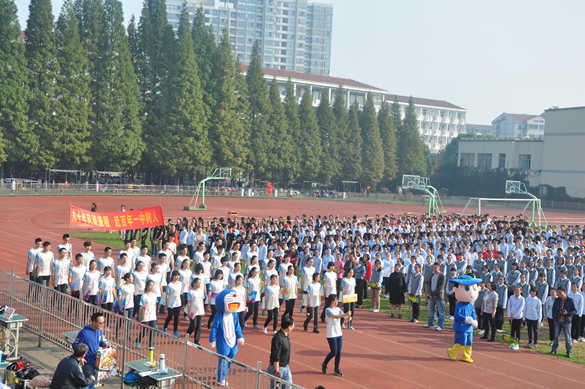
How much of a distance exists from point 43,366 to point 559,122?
6655 centimetres

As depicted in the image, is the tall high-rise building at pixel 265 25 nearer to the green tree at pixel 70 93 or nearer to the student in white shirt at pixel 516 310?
the green tree at pixel 70 93

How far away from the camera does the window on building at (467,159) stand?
73.8 m

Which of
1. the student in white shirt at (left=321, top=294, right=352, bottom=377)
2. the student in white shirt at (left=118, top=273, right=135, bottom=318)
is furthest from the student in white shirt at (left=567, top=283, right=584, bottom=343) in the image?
the student in white shirt at (left=118, top=273, right=135, bottom=318)

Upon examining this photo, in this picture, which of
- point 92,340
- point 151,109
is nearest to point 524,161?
point 151,109

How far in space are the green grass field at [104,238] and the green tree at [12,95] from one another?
21.5 metres

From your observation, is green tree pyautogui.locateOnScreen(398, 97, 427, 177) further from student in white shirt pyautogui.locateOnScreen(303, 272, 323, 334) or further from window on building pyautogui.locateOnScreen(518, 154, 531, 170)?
student in white shirt pyautogui.locateOnScreen(303, 272, 323, 334)

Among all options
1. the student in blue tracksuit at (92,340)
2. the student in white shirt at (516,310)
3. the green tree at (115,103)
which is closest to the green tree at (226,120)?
the green tree at (115,103)

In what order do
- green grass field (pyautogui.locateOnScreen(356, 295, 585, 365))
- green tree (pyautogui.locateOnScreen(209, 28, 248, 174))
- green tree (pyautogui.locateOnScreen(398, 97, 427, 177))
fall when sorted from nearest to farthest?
green grass field (pyautogui.locateOnScreen(356, 295, 585, 365)) < green tree (pyautogui.locateOnScreen(209, 28, 248, 174)) < green tree (pyautogui.locateOnScreen(398, 97, 427, 177))

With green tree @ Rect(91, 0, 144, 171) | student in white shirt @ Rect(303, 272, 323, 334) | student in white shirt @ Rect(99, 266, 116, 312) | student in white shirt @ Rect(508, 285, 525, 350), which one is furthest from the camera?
green tree @ Rect(91, 0, 144, 171)

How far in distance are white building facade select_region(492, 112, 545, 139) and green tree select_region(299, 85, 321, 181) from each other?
79.4 meters

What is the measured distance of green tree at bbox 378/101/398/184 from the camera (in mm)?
72062

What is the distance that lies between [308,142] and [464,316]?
5535 centimetres

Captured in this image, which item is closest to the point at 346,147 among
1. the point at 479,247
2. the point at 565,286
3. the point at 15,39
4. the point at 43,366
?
the point at 15,39

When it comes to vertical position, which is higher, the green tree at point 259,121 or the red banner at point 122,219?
the green tree at point 259,121
